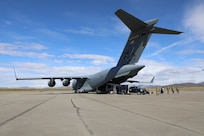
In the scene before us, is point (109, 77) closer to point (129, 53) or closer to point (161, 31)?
point (129, 53)

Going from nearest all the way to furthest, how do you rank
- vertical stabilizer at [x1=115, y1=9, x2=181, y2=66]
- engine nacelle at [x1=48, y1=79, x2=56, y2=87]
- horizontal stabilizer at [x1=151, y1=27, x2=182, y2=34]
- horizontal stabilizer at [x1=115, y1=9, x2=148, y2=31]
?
horizontal stabilizer at [x1=115, y1=9, x2=148, y2=31]
horizontal stabilizer at [x1=151, y1=27, x2=182, y2=34]
vertical stabilizer at [x1=115, y1=9, x2=181, y2=66]
engine nacelle at [x1=48, y1=79, x2=56, y2=87]

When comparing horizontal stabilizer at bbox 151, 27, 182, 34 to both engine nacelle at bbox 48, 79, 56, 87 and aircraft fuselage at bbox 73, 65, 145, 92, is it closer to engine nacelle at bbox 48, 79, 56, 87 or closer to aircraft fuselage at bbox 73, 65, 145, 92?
aircraft fuselage at bbox 73, 65, 145, 92

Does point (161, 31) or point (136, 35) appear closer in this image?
point (161, 31)

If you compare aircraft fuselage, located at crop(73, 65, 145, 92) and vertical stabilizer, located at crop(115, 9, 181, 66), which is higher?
vertical stabilizer, located at crop(115, 9, 181, 66)

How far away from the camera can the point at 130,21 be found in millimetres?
30469

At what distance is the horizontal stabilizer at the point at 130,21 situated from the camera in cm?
2685

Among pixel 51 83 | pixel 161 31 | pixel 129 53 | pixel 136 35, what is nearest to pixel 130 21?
pixel 136 35

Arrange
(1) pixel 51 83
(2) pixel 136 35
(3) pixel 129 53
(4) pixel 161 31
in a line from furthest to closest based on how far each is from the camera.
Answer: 1. (1) pixel 51 83
2. (3) pixel 129 53
3. (2) pixel 136 35
4. (4) pixel 161 31

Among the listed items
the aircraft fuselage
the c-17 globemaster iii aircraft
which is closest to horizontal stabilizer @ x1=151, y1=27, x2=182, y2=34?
the c-17 globemaster iii aircraft

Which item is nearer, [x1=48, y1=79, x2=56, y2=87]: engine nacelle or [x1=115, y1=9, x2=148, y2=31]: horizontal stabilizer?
[x1=115, y1=9, x2=148, y2=31]: horizontal stabilizer

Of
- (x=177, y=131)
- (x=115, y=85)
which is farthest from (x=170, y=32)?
(x=177, y=131)

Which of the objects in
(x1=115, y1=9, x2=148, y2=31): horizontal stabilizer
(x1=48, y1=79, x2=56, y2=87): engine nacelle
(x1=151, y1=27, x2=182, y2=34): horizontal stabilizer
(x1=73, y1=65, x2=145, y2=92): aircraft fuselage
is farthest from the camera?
(x1=48, y1=79, x2=56, y2=87): engine nacelle

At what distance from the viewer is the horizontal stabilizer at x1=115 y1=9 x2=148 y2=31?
26.9 metres

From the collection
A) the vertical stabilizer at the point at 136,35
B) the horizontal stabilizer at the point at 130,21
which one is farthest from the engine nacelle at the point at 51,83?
the horizontal stabilizer at the point at 130,21
